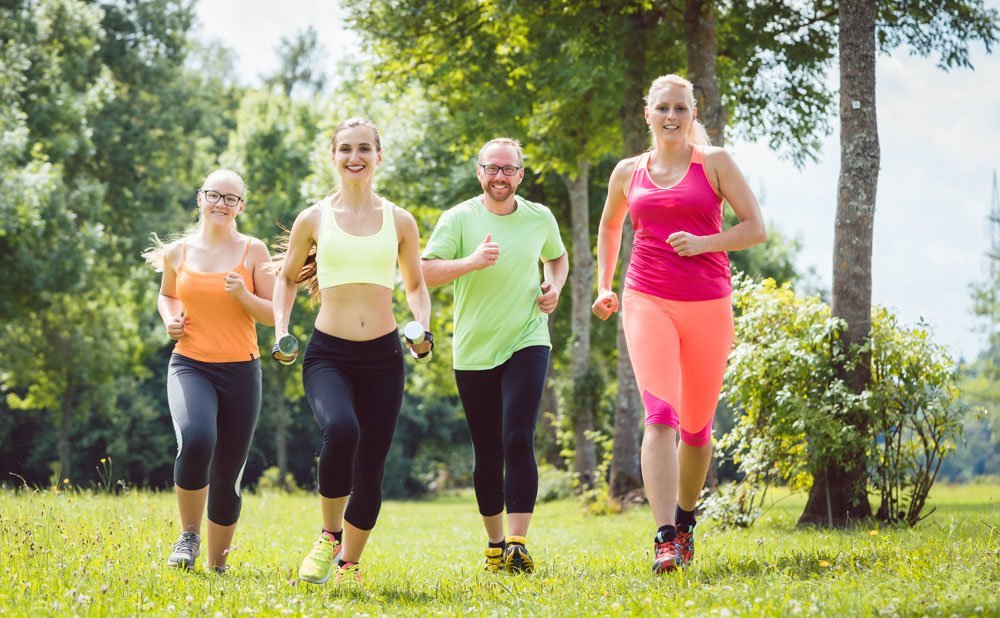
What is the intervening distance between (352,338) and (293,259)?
0.62 m

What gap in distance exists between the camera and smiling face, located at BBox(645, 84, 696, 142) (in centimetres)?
594

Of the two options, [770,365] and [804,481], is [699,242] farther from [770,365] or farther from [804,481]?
[804,481]

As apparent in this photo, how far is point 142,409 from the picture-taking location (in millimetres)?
37188

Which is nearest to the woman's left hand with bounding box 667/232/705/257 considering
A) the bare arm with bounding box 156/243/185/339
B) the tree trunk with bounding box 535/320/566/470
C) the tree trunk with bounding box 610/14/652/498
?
the bare arm with bounding box 156/243/185/339

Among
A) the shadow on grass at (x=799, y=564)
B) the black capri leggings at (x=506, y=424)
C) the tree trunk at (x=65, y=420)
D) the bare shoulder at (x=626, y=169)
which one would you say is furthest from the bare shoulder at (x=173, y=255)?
the tree trunk at (x=65, y=420)

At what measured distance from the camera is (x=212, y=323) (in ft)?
20.4

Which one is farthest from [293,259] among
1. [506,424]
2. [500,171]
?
[506,424]

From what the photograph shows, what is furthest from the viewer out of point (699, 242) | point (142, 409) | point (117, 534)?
point (142, 409)

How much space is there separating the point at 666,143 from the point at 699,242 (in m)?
0.71

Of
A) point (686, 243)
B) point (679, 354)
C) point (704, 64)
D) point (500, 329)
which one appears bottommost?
point (679, 354)

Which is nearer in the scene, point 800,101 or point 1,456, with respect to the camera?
point 800,101

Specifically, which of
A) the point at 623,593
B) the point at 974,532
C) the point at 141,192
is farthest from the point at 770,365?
the point at 141,192

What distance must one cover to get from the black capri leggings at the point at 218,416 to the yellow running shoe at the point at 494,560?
1535mm

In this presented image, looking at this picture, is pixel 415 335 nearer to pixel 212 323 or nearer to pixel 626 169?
pixel 212 323
